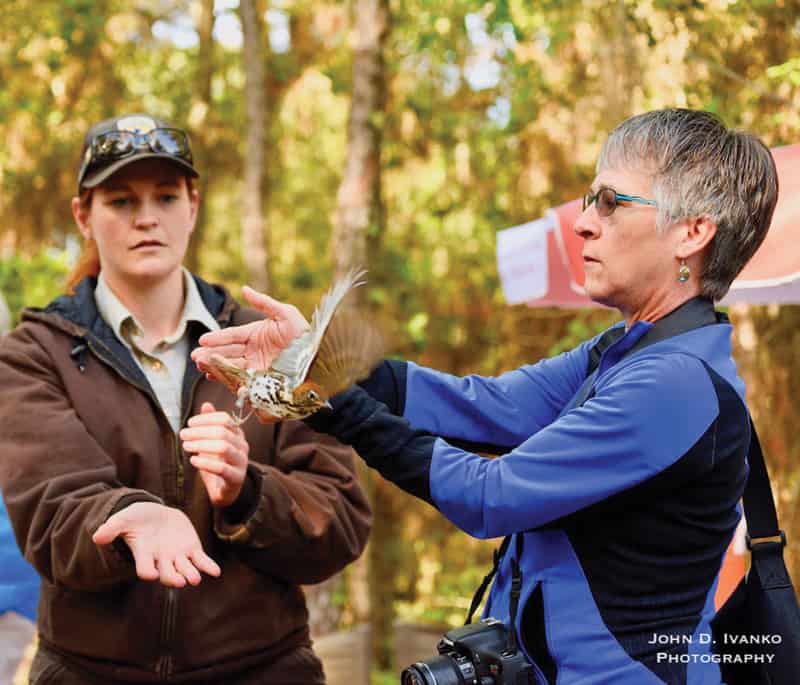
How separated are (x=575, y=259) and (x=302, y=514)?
7.41 ft

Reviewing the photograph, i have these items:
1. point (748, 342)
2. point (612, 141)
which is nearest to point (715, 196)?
point (612, 141)

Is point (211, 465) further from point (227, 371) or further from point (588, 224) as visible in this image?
point (588, 224)

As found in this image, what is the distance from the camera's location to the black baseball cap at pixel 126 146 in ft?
9.31

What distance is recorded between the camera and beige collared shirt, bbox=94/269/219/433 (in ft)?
9.01

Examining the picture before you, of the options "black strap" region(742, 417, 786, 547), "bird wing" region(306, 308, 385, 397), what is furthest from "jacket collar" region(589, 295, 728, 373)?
"bird wing" region(306, 308, 385, 397)

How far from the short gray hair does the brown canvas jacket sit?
46.5 inches

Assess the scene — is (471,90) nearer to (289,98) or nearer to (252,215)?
(289,98)

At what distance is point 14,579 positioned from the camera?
2.87 m

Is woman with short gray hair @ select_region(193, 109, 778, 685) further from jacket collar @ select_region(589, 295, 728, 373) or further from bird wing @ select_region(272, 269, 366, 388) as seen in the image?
bird wing @ select_region(272, 269, 366, 388)

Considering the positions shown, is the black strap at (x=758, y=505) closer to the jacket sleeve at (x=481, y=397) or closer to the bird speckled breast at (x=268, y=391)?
the jacket sleeve at (x=481, y=397)

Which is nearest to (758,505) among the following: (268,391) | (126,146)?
(268,391)

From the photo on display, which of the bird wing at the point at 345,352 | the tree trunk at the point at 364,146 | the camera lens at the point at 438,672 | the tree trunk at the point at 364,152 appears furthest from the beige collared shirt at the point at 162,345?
the tree trunk at the point at 364,146

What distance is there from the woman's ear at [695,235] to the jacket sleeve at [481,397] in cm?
42

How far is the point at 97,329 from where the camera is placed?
2752 millimetres
